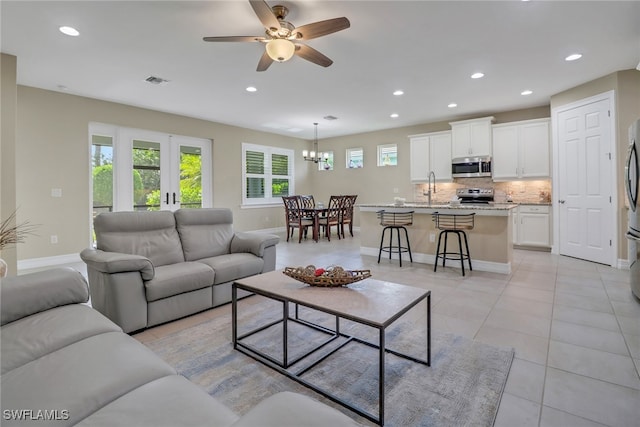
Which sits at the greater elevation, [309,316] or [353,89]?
[353,89]

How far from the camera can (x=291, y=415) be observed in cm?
76

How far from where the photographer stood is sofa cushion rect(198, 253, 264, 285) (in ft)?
9.53

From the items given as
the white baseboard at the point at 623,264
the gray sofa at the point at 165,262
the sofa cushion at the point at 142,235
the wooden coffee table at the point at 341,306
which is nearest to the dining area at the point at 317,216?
the gray sofa at the point at 165,262

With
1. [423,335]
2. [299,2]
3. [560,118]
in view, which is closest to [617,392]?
[423,335]

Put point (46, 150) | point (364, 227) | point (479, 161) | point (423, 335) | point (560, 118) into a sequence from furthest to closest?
point (479, 161), point (364, 227), point (560, 118), point (46, 150), point (423, 335)

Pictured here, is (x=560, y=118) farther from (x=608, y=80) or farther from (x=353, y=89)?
(x=353, y=89)

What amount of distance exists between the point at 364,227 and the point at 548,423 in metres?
4.14

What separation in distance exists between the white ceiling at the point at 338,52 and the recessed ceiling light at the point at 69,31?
49 mm

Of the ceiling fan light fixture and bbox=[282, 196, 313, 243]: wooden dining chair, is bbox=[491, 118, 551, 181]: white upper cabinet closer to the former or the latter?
bbox=[282, 196, 313, 243]: wooden dining chair

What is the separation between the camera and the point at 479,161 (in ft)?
20.5

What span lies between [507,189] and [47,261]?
8.44 m

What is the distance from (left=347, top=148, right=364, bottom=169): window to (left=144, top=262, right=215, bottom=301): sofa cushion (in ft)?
20.9

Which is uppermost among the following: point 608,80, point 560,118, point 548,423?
point 608,80

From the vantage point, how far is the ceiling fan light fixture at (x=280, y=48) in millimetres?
2768
